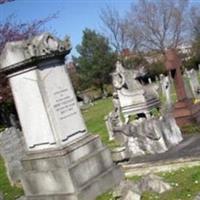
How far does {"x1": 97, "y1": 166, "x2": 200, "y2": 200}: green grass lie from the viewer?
22.5 feet

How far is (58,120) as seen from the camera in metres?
7.79

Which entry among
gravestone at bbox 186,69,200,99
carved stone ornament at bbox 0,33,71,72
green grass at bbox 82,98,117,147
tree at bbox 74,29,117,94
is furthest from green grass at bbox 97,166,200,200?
tree at bbox 74,29,117,94

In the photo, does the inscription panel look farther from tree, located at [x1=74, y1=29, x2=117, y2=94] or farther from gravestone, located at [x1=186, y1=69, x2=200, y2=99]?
tree, located at [x1=74, y1=29, x2=117, y2=94]

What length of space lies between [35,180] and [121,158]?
202 cm

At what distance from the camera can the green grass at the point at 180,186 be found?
6.85m

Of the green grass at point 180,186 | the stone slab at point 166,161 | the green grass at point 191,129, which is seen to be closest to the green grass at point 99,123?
the green grass at point 191,129

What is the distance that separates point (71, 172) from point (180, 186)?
1.72 m

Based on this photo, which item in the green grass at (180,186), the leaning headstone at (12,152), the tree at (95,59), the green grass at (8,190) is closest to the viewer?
the green grass at (180,186)

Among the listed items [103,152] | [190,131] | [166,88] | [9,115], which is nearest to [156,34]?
[9,115]

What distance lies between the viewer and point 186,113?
14031 millimetres

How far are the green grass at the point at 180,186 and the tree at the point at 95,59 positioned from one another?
169 ft

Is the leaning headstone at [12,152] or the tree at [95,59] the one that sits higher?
the tree at [95,59]

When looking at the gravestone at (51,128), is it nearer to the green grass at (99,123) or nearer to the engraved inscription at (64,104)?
the engraved inscription at (64,104)

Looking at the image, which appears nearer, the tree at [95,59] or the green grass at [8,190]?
the green grass at [8,190]
